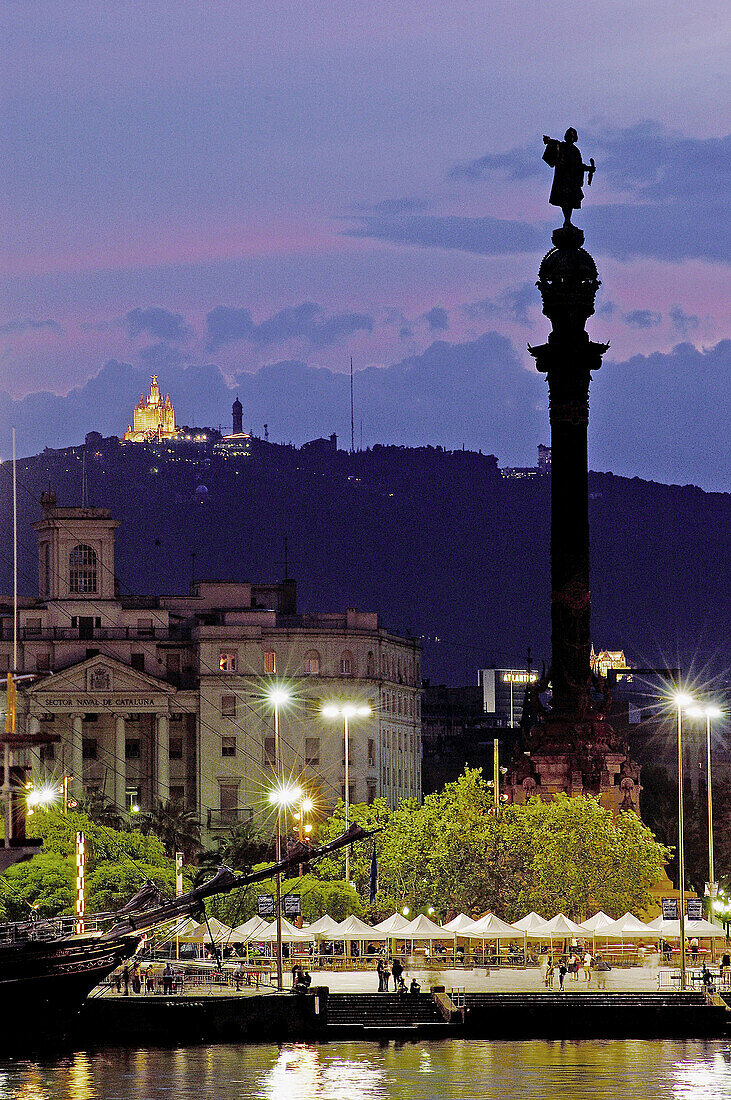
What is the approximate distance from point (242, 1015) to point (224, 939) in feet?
67.9

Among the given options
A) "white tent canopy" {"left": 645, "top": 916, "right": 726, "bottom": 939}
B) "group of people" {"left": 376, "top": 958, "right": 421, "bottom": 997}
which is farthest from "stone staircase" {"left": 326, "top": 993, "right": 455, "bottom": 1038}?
"white tent canopy" {"left": 645, "top": 916, "right": 726, "bottom": 939}

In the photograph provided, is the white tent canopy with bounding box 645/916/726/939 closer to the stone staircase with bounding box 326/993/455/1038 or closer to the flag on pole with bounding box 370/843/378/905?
the flag on pole with bounding box 370/843/378/905

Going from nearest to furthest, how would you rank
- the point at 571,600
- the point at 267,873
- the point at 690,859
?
the point at 267,873, the point at 571,600, the point at 690,859

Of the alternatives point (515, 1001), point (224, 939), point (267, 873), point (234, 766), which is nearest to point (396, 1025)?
point (515, 1001)

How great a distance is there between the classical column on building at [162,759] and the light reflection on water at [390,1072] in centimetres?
10360

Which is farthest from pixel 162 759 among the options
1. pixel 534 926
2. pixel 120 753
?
pixel 534 926

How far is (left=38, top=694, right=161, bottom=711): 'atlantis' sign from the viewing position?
638 feet

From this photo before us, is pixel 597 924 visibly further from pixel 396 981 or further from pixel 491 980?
pixel 396 981

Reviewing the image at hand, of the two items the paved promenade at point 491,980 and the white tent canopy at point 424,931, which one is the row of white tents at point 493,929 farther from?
the paved promenade at point 491,980

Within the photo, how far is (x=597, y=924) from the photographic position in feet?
350

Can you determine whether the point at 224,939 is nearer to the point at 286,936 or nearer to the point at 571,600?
the point at 286,936

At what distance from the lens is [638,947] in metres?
112

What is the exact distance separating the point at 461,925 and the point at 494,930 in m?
2.90

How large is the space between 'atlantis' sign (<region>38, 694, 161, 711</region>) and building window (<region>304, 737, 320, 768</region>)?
11094 mm
